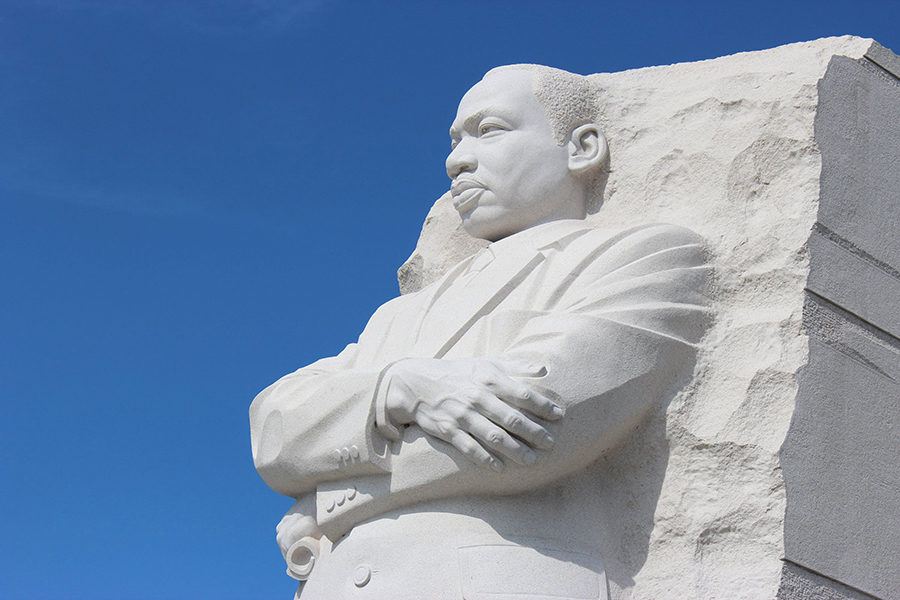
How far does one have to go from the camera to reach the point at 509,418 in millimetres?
4324

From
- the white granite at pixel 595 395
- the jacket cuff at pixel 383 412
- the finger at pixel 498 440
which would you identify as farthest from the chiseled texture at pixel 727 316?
the jacket cuff at pixel 383 412

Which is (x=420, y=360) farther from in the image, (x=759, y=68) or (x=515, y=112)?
(x=759, y=68)

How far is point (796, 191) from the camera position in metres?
4.95

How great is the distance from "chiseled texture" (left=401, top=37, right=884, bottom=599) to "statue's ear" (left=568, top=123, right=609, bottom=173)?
0.07 m

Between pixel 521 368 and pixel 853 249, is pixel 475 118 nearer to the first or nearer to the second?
pixel 521 368

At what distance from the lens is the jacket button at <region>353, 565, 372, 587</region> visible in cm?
451

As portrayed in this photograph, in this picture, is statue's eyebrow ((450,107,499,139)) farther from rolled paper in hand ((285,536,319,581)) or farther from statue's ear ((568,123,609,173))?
rolled paper in hand ((285,536,319,581))

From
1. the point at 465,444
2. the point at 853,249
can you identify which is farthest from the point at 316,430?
the point at 853,249

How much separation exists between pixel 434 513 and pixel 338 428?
1.53ft

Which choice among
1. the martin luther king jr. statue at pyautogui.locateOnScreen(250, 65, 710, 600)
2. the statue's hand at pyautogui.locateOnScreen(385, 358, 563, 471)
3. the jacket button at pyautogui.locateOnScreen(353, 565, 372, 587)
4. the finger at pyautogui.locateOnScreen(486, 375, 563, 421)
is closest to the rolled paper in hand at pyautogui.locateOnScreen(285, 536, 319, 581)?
the martin luther king jr. statue at pyautogui.locateOnScreen(250, 65, 710, 600)

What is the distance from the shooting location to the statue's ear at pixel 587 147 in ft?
18.2

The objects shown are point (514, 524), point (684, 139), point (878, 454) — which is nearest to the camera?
point (514, 524)

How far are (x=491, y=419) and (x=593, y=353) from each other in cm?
45

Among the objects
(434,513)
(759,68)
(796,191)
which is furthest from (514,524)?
(759,68)
